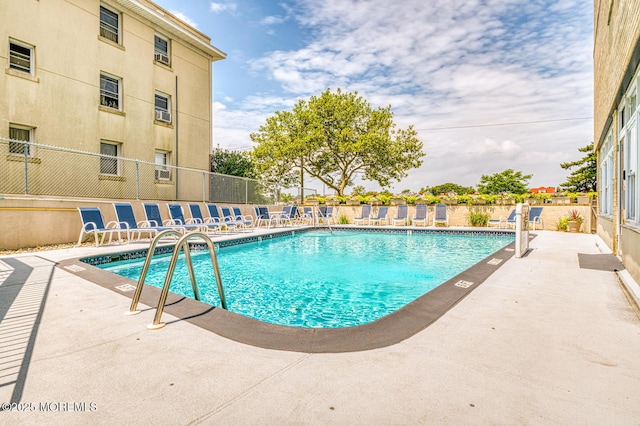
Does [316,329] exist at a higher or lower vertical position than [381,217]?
lower

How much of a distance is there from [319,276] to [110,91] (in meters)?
10.6

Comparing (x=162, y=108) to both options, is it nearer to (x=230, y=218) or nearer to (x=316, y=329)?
(x=230, y=218)

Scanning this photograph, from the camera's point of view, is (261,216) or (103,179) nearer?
(103,179)

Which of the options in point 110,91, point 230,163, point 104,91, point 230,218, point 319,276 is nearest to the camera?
point 319,276

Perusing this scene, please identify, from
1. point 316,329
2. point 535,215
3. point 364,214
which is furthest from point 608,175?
point 364,214

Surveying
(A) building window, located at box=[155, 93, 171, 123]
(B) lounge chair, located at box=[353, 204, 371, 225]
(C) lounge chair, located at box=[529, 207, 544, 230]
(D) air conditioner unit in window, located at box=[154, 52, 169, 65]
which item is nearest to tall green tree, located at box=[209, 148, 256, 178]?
(A) building window, located at box=[155, 93, 171, 123]

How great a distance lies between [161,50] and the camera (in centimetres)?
1347

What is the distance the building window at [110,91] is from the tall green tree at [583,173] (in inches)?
1309

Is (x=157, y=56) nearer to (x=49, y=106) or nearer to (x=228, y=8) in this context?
(x=228, y=8)

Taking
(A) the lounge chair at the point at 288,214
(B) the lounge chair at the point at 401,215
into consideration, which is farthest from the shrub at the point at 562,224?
(A) the lounge chair at the point at 288,214

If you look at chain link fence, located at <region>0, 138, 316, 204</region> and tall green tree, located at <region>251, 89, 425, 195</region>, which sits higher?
tall green tree, located at <region>251, 89, 425, 195</region>

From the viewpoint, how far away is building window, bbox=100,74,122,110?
37.2ft

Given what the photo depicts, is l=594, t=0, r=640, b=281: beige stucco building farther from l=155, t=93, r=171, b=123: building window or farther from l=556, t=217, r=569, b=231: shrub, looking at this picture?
l=155, t=93, r=171, b=123: building window

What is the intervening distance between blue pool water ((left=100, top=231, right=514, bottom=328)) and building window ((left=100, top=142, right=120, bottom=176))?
523cm
